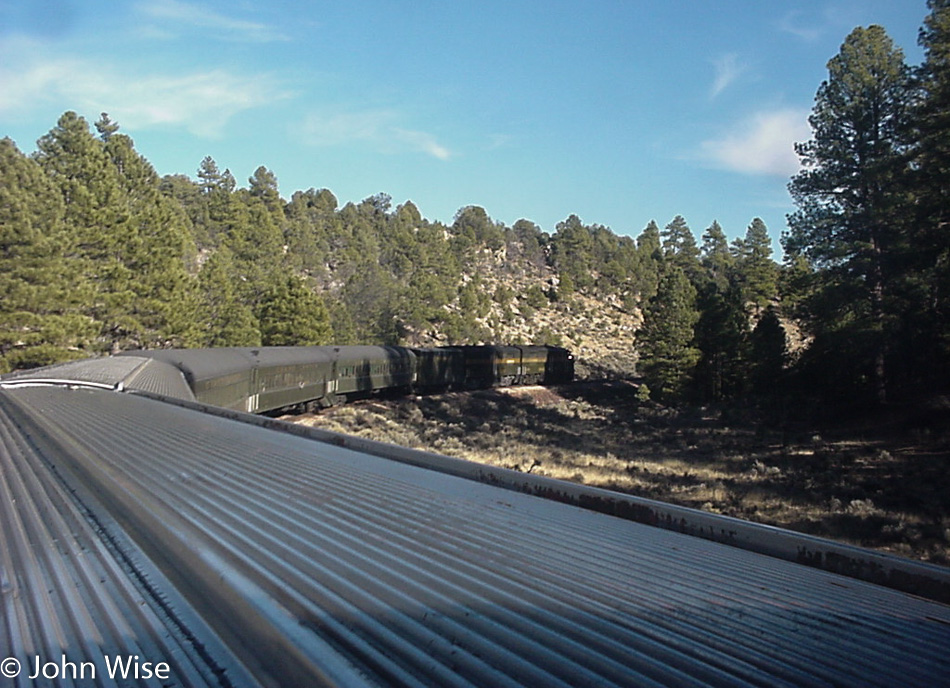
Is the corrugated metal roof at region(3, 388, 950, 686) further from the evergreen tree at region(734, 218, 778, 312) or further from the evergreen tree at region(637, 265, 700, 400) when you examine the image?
the evergreen tree at region(734, 218, 778, 312)

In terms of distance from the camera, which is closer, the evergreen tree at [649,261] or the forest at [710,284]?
the forest at [710,284]

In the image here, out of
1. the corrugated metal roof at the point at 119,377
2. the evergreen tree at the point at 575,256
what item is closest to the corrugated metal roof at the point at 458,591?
the corrugated metal roof at the point at 119,377

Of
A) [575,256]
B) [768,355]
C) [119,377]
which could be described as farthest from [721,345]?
[575,256]

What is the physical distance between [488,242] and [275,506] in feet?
311

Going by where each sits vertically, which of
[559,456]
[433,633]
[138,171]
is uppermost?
[138,171]

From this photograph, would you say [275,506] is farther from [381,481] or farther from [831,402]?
[831,402]

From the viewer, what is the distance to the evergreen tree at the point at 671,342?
133ft

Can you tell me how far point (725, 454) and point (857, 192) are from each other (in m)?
13.6

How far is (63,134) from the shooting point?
27.7m

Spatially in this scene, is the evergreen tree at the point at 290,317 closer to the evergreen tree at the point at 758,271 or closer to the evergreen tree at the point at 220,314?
the evergreen tree at the point at 220,314

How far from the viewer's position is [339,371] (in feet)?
97.9

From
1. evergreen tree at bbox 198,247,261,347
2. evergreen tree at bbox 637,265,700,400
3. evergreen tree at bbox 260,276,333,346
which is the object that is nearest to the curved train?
evergreen tree at bbox 260,276,333,346

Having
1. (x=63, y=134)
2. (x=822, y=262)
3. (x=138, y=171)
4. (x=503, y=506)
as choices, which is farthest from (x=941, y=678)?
(x=138, y=171)

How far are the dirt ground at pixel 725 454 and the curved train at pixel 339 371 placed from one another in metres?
1.15
